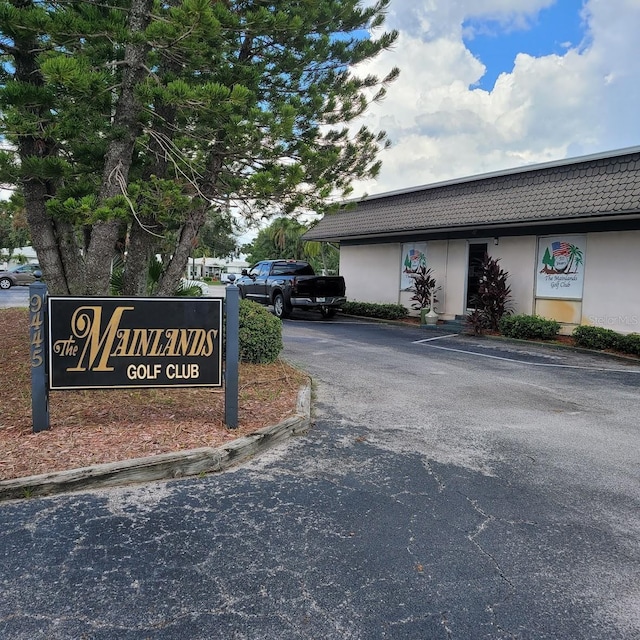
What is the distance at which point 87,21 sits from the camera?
5652 millimetres

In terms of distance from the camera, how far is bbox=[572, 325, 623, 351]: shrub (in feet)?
36.7

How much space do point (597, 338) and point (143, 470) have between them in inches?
422

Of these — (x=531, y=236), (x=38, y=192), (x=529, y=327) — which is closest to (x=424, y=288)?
(x=531, y=236)

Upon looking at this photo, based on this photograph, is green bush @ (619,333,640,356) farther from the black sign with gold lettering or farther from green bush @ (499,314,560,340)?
the black sign with gold lettering

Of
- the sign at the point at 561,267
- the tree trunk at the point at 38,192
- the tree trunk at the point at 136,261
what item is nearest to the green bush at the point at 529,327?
the sign at the point at 561,267

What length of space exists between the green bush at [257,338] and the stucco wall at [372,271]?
1029 centimetres

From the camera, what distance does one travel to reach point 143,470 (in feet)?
13.0

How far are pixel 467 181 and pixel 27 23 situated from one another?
12673mm

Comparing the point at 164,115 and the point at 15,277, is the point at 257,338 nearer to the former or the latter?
the point at 164,115

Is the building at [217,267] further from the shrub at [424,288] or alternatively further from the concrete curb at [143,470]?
the concrete curb at [143,470]

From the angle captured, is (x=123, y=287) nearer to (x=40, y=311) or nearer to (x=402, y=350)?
(x=40, y=311)

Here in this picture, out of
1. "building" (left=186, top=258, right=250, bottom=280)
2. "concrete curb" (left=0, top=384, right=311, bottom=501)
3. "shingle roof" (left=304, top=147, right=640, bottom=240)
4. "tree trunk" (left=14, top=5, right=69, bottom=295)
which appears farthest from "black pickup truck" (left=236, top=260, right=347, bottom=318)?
"building" (left=186, top=258, right=250, bottom=280)

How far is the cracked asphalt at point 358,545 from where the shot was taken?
97.1 inches

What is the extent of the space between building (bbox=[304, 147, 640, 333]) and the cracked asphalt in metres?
5.61
